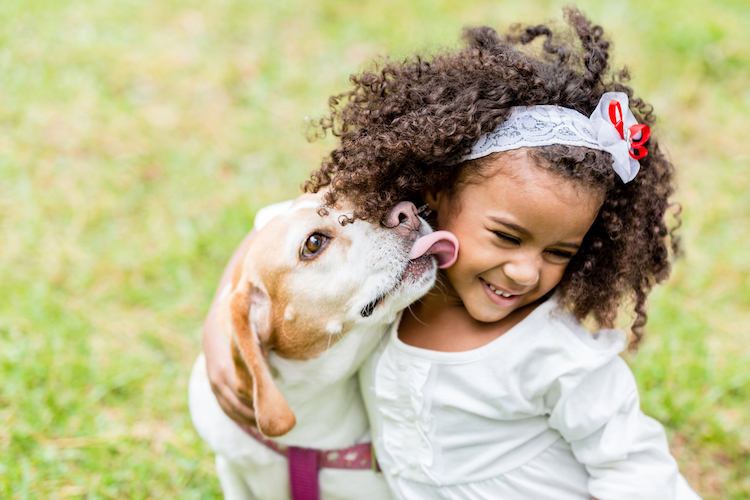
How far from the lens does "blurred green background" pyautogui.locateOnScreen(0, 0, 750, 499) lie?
3266mm

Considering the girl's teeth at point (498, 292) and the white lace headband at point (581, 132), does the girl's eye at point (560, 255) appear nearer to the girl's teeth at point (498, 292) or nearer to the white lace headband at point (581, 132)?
the girl's teeth at point (498, 292)

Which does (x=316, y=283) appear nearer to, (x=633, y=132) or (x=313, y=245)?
(x=313, y=245)

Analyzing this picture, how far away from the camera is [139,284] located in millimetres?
4125

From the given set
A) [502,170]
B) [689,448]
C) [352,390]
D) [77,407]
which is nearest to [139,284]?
[77,407]

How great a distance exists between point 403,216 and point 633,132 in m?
0.76

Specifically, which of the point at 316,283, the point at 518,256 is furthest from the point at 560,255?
the point at 316,283

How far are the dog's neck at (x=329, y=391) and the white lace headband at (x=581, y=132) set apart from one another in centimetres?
78

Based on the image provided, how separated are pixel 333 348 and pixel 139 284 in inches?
86.8

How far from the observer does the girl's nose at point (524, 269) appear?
2.05m

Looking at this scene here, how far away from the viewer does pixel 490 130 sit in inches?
82.1

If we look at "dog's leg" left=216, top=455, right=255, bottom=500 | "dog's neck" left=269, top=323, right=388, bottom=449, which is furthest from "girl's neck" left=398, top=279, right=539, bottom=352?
"dog's leg" left=216, top=455, right=255, bottom=500

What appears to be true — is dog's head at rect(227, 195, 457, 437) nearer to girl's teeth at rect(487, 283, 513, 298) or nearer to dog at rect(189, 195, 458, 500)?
dog at rect(189, 195, 458, 500)

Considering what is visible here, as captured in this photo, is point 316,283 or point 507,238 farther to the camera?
point 316,283

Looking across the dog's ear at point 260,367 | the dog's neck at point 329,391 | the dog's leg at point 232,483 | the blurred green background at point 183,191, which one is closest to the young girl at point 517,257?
the dog's neck at point 329,391
